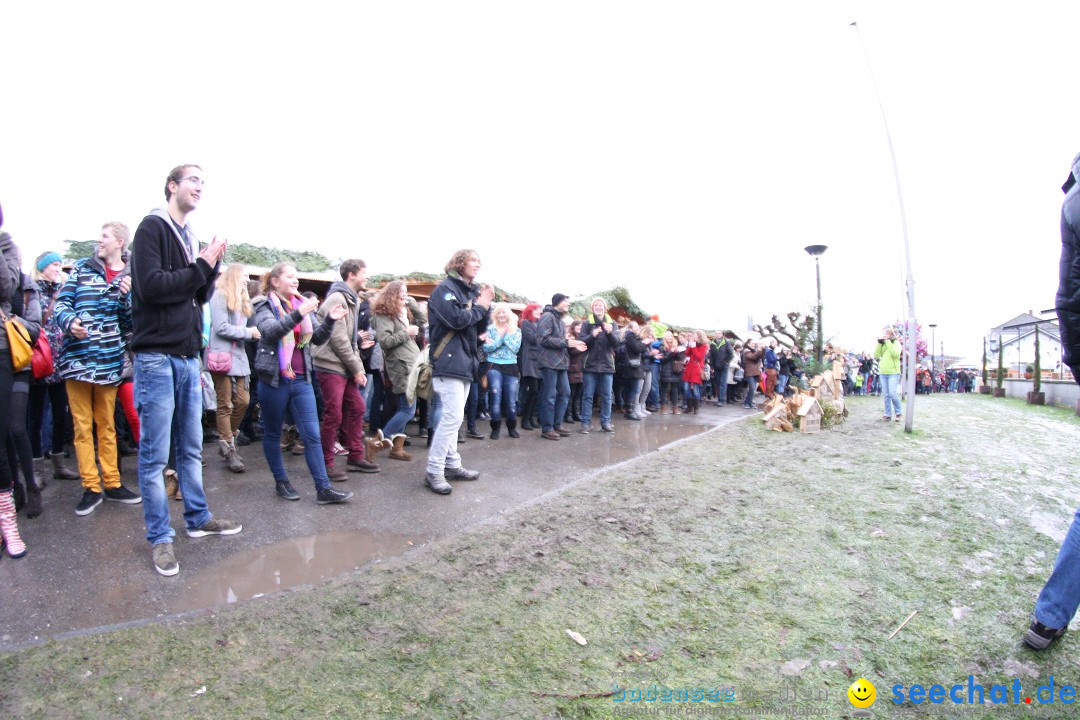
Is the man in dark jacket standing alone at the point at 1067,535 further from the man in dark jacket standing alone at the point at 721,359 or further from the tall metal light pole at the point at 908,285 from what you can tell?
the man in dark jacket standing alone at the point at 721,359

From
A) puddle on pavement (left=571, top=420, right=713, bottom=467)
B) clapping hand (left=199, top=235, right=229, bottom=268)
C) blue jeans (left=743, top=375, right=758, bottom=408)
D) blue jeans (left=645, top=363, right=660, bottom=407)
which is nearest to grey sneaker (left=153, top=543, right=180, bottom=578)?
clapping hand (left=199, top=235, right=229, bottom=268)

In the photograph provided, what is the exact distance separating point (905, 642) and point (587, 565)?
5.42 ft

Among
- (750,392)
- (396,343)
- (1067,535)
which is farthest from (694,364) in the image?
(1067,535)

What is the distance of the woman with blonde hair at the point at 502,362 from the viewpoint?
7.81 m

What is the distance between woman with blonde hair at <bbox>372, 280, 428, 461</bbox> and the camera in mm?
6512

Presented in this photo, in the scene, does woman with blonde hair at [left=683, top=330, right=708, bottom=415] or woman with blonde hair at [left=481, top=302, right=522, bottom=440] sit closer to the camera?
woman with blonde hair at [left=481, top=302, right=522, bottom=440]

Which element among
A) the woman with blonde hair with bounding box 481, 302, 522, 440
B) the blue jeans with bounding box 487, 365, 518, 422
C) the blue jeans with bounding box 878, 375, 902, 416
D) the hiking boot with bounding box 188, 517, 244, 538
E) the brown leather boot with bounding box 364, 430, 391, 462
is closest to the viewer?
the hiking boot with bounding box 188, 517, 244, 538

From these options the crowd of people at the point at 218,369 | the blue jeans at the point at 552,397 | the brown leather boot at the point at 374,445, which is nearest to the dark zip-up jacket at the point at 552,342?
Answer: the crowd of people at the point at 218,369

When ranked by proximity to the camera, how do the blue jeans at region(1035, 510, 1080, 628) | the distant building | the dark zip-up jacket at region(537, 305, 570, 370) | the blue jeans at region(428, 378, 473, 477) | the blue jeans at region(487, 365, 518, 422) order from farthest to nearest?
the distant building → the dark zip-up jacket at region(537, 305, 570, 370) → the blue jeans at region(487, 365, 518, 422) → the blue jeans at region(428, 378, 473, 477) → the blue jeans at region(1035, 510, 1080, 628)

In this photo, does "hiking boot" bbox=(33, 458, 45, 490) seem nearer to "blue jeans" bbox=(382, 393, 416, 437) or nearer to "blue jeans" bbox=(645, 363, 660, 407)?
"blue jeans" bbox=(382, 393, 416, 437)

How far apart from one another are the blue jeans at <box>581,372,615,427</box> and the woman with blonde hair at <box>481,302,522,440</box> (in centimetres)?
151

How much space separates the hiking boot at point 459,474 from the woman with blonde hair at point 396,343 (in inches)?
36.6

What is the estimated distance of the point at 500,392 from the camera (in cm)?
812

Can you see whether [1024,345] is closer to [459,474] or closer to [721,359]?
[721,359]
